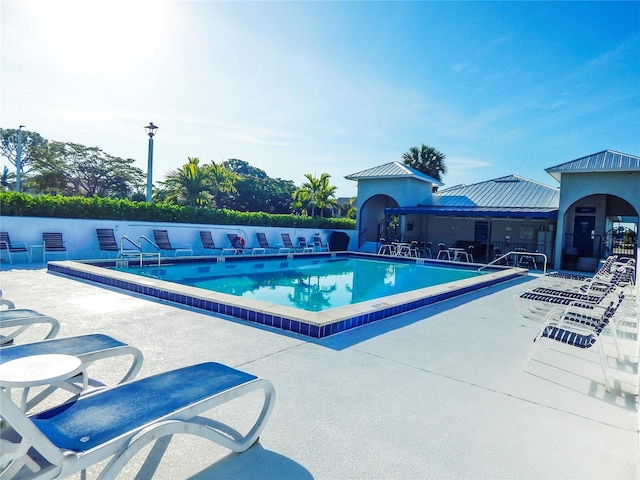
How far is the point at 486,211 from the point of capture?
1891cm

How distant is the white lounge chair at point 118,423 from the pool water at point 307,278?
615cm

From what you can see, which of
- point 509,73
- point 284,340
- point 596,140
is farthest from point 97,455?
point 596,140

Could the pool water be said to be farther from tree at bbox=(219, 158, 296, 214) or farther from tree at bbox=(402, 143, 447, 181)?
tree at bbox=(219, 158, 296, 214)

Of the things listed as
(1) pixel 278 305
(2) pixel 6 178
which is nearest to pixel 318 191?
(1) pixel 278 305

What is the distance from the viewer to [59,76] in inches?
355

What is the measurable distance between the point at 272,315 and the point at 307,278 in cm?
742

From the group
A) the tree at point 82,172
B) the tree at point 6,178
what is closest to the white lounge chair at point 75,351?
the tree at point 82,172

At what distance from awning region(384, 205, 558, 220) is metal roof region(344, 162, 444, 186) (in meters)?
1.98

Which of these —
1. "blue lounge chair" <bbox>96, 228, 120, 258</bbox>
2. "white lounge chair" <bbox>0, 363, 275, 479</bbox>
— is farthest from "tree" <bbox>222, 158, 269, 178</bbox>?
"white lounge chair" <bbox>0, 363, 275, 479</bbox>

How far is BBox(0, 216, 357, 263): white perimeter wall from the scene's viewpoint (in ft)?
40.6

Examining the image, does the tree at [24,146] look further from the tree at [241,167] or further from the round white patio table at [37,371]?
the round white patio table at [37,371]

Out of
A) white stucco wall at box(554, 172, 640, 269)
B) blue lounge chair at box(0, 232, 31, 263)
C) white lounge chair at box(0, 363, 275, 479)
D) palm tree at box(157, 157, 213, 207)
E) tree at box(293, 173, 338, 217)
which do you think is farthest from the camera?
tree at box(293, 173, 338, 217)

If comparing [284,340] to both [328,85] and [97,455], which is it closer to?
[97,455]

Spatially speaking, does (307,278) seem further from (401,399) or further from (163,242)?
(401,399)
